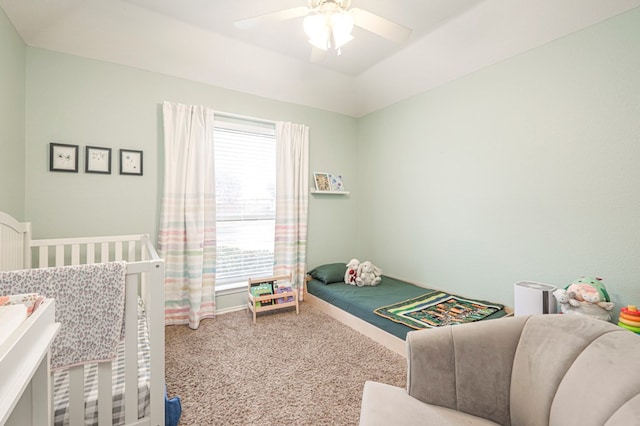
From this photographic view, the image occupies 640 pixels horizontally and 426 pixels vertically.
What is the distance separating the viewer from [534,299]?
192 centimetres

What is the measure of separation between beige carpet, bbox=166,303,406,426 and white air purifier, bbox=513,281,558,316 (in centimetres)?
93

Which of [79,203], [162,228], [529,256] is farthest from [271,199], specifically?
[529,256]

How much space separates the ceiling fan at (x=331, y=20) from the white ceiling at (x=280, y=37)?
0.54 meters

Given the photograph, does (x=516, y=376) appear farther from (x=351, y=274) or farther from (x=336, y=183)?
(x=336, y=183)

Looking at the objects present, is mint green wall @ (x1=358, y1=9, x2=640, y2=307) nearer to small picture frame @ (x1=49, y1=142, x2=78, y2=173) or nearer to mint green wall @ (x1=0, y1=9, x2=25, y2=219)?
small picture frame @ (x1=49, y1=142, x2=78, y2=173)

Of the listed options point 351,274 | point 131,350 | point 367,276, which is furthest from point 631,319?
point 131,350

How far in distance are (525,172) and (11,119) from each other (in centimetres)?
374

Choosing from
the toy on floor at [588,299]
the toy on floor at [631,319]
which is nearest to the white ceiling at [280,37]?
the toy on floor at [588,299]

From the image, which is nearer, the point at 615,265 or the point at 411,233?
the point at 615,265

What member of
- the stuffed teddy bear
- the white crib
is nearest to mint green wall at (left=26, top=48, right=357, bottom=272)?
the white crib

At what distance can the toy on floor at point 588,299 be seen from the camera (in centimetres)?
175

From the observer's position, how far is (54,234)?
220 cm

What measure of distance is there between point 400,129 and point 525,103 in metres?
1.25

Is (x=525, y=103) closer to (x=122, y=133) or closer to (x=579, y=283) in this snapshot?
(x=579, y=283)
